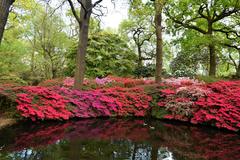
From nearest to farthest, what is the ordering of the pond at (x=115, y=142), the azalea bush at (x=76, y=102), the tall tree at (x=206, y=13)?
the pond at (x=115, y=142)
the azalea bush at (x=76, y=102)
the tall tree at (x=206, y=13)

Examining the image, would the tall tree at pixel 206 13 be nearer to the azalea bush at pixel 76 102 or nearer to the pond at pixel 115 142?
the azalea bush at pixel 76 102

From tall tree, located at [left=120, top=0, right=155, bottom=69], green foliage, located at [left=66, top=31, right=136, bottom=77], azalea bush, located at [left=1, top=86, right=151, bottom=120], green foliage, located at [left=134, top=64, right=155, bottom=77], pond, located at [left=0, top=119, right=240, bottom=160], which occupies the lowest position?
pond, located at [left=0, top=119, right=240, bottom=160]

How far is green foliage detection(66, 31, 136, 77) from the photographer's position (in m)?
17.3

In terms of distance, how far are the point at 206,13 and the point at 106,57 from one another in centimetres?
680

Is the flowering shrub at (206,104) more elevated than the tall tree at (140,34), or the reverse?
the tall tree at (140,34)

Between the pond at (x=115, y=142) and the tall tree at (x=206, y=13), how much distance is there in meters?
9.00

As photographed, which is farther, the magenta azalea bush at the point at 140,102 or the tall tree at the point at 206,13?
the tall tree at the point at 206,13

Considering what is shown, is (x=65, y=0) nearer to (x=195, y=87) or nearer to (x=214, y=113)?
(x=195, y=87)

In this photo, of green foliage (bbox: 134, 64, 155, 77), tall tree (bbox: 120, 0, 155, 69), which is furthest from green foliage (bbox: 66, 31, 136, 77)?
tall tree (bbox: 120, 0, 155, 69)

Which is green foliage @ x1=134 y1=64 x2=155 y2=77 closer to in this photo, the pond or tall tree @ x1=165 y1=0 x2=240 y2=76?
tall tree @ x1=165 y1=0 x2=240 y2=76

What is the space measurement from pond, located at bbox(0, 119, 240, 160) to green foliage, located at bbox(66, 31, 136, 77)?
8.45m

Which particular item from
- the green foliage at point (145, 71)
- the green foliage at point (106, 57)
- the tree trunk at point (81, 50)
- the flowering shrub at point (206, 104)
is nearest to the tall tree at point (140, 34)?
the green foliage at point (145, 71)

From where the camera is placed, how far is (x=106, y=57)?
17797 mm

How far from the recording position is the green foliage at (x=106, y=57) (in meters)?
17.3
